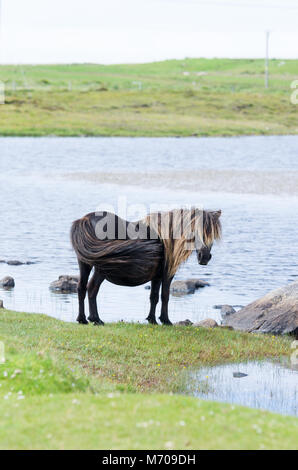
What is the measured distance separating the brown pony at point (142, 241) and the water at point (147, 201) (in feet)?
8.72

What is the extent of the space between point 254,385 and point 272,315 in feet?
12.3

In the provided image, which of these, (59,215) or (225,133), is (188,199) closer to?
(59,215)

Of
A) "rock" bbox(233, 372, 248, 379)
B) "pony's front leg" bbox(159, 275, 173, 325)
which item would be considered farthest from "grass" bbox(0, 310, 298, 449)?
"rock" bbox(233, 372, 248, 379)

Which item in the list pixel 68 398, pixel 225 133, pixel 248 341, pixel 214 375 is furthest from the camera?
pixel 225 133

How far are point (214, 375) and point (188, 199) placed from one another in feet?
74.5

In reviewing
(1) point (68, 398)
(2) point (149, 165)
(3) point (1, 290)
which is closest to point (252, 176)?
(2) point (149, 165)

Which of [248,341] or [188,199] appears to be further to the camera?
[188,199]

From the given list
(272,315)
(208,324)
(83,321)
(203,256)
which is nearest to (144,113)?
(272,315)

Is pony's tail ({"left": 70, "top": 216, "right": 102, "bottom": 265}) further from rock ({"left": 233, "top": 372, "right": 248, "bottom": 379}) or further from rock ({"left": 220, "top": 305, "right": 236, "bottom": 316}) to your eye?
rock ({"left": 220, "top": 305, "right": 236, "bottom": 316})

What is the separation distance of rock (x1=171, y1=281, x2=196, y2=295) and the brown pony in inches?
219

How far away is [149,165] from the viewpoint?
158 feet

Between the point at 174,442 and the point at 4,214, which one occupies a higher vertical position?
the point at 174,442

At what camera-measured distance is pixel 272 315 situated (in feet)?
49.3

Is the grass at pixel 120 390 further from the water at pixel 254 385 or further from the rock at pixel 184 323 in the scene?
the rock at pixel 184 323
